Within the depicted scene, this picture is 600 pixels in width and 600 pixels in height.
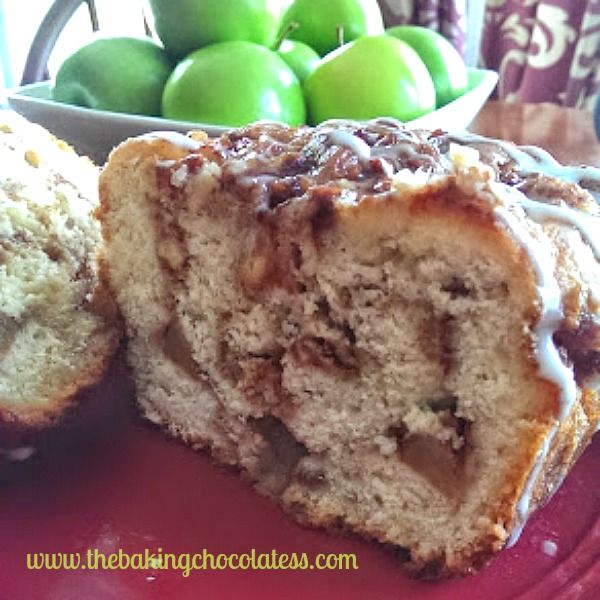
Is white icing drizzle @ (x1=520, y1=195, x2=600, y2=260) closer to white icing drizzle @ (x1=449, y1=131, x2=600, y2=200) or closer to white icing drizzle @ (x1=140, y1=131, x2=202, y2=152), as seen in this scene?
white icing drizzle @ (x1=449, y1=131, x2=600, y2=200)

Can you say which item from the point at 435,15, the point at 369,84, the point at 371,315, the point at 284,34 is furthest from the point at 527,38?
the point at 371,315

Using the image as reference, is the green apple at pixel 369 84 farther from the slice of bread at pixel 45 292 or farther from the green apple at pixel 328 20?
the slice of bread at pixel 45 292

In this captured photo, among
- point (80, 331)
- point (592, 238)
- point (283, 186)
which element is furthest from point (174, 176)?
point (592, 238)

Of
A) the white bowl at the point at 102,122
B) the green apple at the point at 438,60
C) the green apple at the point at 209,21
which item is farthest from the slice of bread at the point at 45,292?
the green apple at the point at 438,60

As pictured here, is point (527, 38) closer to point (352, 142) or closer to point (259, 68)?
point (259, 68)

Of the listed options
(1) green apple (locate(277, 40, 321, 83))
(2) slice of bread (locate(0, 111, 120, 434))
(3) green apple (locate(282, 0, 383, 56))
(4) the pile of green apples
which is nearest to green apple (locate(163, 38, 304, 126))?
(4) the pile of green apples

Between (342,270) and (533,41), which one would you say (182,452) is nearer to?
(342,270)
